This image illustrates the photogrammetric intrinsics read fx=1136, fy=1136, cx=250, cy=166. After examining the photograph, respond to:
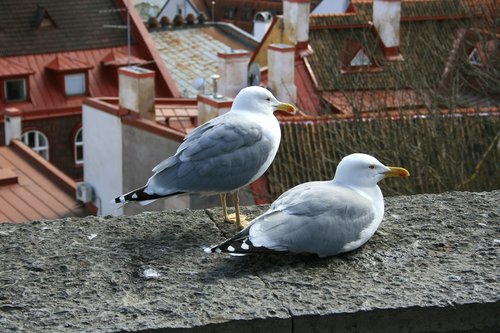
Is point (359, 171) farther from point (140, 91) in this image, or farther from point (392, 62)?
point (140, 91)

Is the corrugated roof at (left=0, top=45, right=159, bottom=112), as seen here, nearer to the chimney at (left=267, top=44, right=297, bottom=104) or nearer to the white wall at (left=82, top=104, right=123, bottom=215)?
the white wall at (left=82, top=104, right=123, bottom=215)

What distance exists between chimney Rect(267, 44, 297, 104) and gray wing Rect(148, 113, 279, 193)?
15.0 metres

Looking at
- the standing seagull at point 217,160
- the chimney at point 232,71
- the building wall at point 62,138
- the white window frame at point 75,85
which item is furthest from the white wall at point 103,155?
the standing seagull at point 217,160

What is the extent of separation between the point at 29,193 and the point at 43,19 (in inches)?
569

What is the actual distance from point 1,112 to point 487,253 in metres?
25.0

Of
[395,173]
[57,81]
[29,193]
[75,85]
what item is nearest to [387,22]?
[29,193]

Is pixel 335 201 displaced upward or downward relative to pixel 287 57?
upward

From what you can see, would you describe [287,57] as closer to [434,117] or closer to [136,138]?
[136,138]

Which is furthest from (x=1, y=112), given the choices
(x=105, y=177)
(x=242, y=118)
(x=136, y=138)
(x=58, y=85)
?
(x=242, y=118)

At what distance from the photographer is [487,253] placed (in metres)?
3.62

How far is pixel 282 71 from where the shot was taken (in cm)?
1981

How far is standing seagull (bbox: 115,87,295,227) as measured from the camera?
14.0 feet

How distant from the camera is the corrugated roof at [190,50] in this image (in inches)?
1182

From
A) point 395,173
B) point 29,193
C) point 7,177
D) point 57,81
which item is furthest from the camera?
point 57,81
